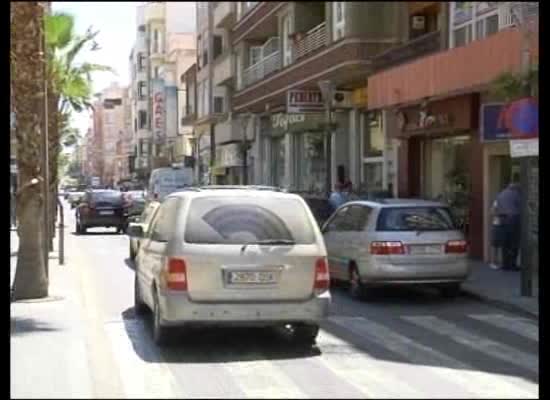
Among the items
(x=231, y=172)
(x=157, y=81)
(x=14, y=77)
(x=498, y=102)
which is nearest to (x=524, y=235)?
(x=498, y=102)

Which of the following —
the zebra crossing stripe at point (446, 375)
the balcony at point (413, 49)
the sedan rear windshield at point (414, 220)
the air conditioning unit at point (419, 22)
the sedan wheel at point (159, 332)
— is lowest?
the zebra crossing stripe at point (446, 375)

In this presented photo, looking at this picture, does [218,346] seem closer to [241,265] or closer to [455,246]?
[241,265]

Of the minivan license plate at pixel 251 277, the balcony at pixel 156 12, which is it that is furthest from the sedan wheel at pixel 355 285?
the balcony at pixel 156 12

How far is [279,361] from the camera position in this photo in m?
9.20

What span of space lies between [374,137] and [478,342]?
720 inches

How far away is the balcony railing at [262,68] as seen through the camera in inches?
1448

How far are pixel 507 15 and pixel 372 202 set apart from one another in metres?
6.90

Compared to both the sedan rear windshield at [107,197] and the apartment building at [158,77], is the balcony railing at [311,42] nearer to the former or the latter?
the sedan rear windshield at [107,197]

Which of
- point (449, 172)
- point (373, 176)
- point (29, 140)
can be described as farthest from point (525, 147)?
point (373, 176)

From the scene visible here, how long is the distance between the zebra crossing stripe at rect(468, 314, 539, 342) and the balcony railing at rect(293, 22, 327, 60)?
665 inches

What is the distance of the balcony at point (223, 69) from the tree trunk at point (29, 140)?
3371cm

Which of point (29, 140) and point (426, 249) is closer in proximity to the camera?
point (29, 140)

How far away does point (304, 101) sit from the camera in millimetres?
28875

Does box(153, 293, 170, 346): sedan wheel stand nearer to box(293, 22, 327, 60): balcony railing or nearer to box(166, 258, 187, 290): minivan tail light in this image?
box(166, 258, 187, 290): minivan tail light
